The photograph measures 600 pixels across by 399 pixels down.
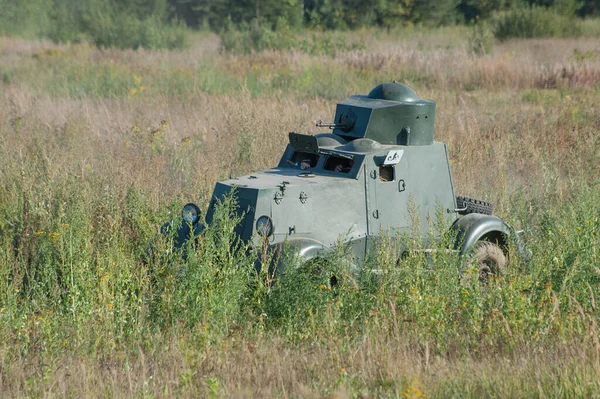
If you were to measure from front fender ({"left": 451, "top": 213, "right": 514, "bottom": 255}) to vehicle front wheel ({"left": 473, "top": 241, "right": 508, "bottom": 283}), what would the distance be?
3.1 inches

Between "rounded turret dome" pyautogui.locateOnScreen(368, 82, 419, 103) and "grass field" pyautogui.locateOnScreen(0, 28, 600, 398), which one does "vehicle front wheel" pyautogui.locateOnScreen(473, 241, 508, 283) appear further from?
"rounded turret dome" pyautogui.locateOnScreen(368, 82, 419, 103)

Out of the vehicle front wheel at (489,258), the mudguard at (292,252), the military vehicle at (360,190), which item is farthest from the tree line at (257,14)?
the mudguard at (292,252)

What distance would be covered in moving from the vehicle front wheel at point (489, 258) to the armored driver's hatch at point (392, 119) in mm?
1046

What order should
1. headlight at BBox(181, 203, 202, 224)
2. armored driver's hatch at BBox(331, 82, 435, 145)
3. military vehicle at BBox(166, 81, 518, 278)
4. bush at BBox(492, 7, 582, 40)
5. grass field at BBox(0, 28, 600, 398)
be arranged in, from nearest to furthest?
1. grass field at BBox(0, 28, 600, 398)
2. military vehicle at BBox(166, 81, 518, 278)
3. headlight at BBox(181, 203, 202, 224)
4. armored driver's hatch at BBox(331, 82, 435, 145)
5. bush at BBox(492, 7, 582, 40)

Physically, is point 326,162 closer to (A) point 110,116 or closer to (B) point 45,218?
(B) point 45,218

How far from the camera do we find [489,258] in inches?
286

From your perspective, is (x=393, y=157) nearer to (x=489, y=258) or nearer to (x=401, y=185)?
(x=401, y=185)

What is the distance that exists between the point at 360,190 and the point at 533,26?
24262 mm

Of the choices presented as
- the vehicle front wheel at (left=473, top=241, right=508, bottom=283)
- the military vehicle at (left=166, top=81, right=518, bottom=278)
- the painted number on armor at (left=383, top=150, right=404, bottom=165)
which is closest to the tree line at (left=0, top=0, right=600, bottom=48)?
the military vehicle at (left=166, top=81, right=518, bottom=278)

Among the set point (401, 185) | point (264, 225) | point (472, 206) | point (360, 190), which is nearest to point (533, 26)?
point (472, 206)

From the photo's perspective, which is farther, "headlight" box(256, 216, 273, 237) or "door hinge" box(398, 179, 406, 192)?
"door hinge" box(398, 179, 406, 192)

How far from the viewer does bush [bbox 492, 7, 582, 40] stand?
2905 centimetres

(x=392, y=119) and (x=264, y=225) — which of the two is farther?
(x=392, y=119)

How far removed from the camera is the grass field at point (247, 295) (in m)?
4.81
